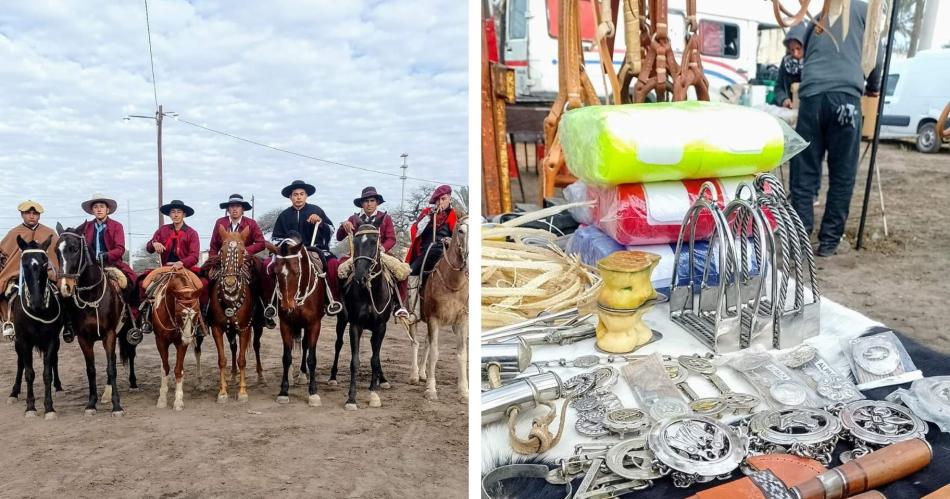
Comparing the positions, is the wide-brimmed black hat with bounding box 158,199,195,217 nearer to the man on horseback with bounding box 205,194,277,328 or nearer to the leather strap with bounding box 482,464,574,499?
the man on horseback with bounding box 205,194,277,328

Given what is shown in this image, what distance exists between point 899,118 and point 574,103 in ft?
31.7

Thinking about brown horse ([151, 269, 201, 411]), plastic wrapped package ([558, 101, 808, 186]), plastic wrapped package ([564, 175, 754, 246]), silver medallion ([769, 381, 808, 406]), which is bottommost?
brown horse ([151, 269, 201, 411])

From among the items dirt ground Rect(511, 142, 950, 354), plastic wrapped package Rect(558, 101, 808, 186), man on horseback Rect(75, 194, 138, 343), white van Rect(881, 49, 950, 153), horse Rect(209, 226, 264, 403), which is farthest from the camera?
white van Rect(881, 49, 950, 153)

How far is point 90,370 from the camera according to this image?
3709mm

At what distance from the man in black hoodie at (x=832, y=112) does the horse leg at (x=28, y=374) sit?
473cm

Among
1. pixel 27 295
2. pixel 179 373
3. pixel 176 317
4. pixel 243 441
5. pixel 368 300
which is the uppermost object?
pixel 27 295

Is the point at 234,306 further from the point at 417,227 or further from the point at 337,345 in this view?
the point at 417,227

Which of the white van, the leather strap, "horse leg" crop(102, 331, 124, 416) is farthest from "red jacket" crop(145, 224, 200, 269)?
the white van

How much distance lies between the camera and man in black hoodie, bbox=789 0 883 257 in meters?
4.30

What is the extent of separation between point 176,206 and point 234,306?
0.66 m

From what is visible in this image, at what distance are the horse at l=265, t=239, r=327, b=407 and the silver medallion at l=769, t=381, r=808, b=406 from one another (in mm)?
2682

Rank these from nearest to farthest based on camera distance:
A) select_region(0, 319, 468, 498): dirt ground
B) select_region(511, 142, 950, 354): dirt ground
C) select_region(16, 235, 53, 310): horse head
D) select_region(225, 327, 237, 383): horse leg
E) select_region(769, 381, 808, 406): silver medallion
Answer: select_region(769, 381, 808, 406): silver medallion
select_region(16, 235, 53, 310): horse head
select_region(0, 319, 468, 498): dirt ground
select_region(511, 142, 950, 354): dirt ground
select_region(225, 327, 237, 383): horse leg

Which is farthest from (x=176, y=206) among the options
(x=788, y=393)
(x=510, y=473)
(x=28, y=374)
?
(x=788, y=393)

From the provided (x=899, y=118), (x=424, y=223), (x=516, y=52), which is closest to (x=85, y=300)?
(x=424, y=223)
